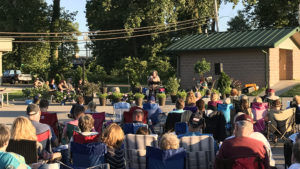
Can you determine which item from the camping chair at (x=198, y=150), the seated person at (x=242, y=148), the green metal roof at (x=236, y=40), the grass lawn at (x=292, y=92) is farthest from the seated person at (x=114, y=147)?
the green metal roof at (x=236, y=40)

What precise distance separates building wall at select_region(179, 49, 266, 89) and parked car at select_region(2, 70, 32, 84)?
2400 cm

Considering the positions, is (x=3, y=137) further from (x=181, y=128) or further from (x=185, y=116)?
(x=185, y=116)

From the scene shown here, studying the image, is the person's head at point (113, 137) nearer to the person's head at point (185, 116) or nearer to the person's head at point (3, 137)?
the person's head at point (3, 137)

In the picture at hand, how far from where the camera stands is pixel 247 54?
90.2 feet

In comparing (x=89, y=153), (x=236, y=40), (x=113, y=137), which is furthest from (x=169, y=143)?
(x=236, y=40)

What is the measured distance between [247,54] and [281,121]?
17906 millimetres

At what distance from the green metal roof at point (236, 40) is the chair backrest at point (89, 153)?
2086cm

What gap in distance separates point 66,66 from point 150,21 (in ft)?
26.2

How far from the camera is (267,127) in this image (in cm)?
1034

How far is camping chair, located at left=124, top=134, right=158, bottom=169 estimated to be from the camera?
20.8ft

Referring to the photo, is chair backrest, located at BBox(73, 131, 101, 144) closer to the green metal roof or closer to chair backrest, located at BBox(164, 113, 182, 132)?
chair backrest, located at BBox(164, 113, 182, 132)

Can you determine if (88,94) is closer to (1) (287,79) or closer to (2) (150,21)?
(1) (287,79)

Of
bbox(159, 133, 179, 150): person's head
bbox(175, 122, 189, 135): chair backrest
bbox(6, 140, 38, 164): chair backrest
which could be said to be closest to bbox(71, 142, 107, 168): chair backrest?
bbox(6, 140, 38, 164): chair backrest

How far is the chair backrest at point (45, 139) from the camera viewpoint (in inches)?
253
